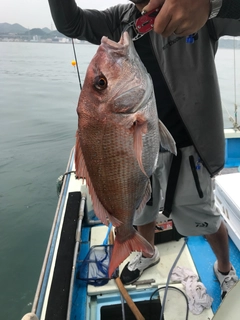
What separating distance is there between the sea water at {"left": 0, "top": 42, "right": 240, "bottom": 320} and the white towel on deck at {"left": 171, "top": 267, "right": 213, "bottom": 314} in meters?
1.93

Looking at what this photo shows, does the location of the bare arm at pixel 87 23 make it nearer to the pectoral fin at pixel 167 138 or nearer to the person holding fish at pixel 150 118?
the person holding fish at pixel 150 118

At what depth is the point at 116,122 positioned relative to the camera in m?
1.17

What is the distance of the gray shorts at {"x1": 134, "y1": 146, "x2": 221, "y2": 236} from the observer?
79.3 inches

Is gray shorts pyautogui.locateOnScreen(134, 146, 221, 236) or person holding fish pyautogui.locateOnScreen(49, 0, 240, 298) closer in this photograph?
person holding fish pyautogui.locateOnScreen(49, 0, 240, 298)

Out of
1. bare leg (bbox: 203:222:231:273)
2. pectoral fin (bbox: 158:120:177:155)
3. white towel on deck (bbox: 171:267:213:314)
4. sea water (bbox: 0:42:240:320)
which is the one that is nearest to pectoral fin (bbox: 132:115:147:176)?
pectoral fin (bbox: 158:120:177:155)

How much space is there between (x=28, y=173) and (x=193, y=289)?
5.51 metres

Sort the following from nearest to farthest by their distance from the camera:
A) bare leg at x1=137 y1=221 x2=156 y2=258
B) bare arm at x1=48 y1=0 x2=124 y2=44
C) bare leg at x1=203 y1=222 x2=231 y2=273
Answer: bare arm at x1=48 y1=0 x2=124 y2=44, bare leg at x1=203 y1=222 x2=231 y2=273, bare leg at x1=137 y1=221 x2=156 y2=258

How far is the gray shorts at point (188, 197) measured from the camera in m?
2.01

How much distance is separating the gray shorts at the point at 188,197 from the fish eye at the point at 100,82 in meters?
0.97

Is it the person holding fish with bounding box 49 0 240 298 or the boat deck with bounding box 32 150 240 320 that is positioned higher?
the person holding fish with bounding box 49 0 240 298

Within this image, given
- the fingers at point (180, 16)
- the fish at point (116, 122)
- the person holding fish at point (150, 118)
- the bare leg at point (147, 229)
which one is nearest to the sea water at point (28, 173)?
the bare leg at point (147, 229)

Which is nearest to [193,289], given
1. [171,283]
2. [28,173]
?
[171,283]

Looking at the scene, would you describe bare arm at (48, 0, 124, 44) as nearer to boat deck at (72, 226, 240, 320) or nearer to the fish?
the fish

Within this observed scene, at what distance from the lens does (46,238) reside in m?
4.76
